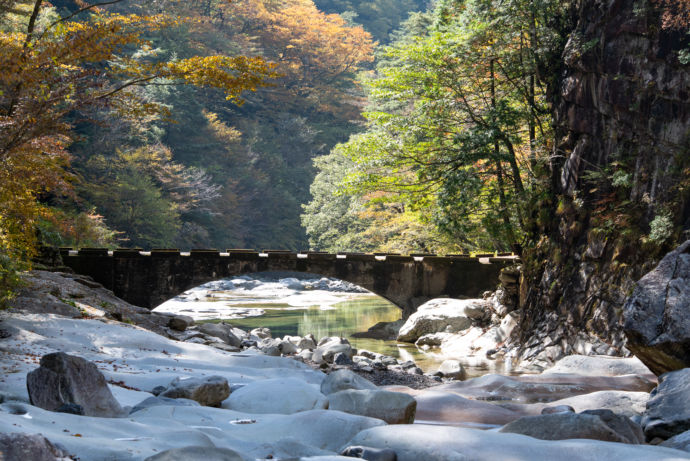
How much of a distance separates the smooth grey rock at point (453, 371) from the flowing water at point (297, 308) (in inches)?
34.3

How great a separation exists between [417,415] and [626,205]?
23.0 ft

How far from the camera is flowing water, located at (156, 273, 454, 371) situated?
62.3 feet

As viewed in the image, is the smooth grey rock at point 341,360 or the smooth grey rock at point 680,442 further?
the smooth grey rock at point 341,360

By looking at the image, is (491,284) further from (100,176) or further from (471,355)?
(100,176)

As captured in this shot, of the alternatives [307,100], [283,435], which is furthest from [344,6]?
[283,435]

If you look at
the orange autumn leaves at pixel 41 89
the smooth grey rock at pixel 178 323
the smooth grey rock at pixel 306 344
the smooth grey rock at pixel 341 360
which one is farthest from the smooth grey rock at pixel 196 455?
the smooth grey rock at pixel 306 344

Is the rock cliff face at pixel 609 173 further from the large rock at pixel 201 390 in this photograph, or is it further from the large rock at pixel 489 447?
the large rock at pixel 201 390

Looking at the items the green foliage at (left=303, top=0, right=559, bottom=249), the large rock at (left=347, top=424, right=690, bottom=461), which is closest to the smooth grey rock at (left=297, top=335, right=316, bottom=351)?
the green foliage at (left=303, top=0, right=559, bottom=249)

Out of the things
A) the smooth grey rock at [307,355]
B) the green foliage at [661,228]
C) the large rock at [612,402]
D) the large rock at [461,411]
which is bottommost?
the smooth grey rock at [307,355]

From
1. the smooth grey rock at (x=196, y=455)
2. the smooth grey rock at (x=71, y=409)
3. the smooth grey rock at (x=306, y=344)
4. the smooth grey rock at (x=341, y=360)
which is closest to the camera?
the smooth grey rock at (x=196, y=455)

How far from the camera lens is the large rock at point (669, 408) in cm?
559

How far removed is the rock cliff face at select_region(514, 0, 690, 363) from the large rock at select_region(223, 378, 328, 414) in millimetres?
7156

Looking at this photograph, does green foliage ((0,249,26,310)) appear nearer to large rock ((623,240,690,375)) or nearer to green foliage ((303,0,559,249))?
large rock ((623,240,690,375))

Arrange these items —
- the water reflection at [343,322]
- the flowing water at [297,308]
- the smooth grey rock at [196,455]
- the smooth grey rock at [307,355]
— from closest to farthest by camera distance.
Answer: the smooth grey rock at [196,455] → the smooth grey rock at [307,355] → the water reflection at [343,322] → the flowing water at [297,308]
